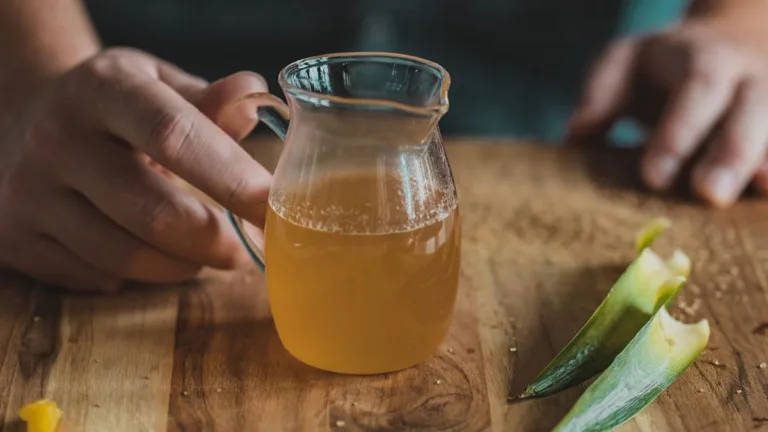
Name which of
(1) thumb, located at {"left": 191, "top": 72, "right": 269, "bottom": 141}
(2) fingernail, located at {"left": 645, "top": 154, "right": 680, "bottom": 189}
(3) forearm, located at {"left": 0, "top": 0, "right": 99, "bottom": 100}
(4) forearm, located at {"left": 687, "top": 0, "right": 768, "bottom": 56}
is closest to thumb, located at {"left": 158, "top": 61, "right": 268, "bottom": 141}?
(1) thumb, located at {"left": 191, "top": 72, "right": 269, "bottom": 141}

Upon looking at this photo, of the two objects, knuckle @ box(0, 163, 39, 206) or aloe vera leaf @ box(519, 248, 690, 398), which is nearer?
aloe vera leaf @ box(519, 248, 690, 398)

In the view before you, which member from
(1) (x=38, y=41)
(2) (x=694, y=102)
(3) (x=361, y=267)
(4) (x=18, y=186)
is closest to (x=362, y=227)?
(3) (x=361, y=267)

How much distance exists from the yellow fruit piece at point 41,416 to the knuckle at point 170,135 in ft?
0.77

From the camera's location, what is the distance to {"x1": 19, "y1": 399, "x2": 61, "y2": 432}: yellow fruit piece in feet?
2.31

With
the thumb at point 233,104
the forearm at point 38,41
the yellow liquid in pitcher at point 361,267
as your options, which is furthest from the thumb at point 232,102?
the forearm at point 38,41

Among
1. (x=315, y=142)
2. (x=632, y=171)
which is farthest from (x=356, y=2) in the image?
(x=315, y=142)

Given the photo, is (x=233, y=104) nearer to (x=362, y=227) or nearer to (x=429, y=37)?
(x=362, y=227)

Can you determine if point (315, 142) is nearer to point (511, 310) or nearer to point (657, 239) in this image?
point (511, 310)

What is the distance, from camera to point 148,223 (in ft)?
2.84

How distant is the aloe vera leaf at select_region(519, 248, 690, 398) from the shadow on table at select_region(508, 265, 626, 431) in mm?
13

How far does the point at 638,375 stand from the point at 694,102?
570 millimetres

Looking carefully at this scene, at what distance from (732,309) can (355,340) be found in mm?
401

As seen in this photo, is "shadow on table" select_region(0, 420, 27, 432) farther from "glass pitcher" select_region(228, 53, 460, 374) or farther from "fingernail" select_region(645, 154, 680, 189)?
"fingernail" select_region(645, 154, 680, 189)

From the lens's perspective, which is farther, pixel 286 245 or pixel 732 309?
pixel 732 309
